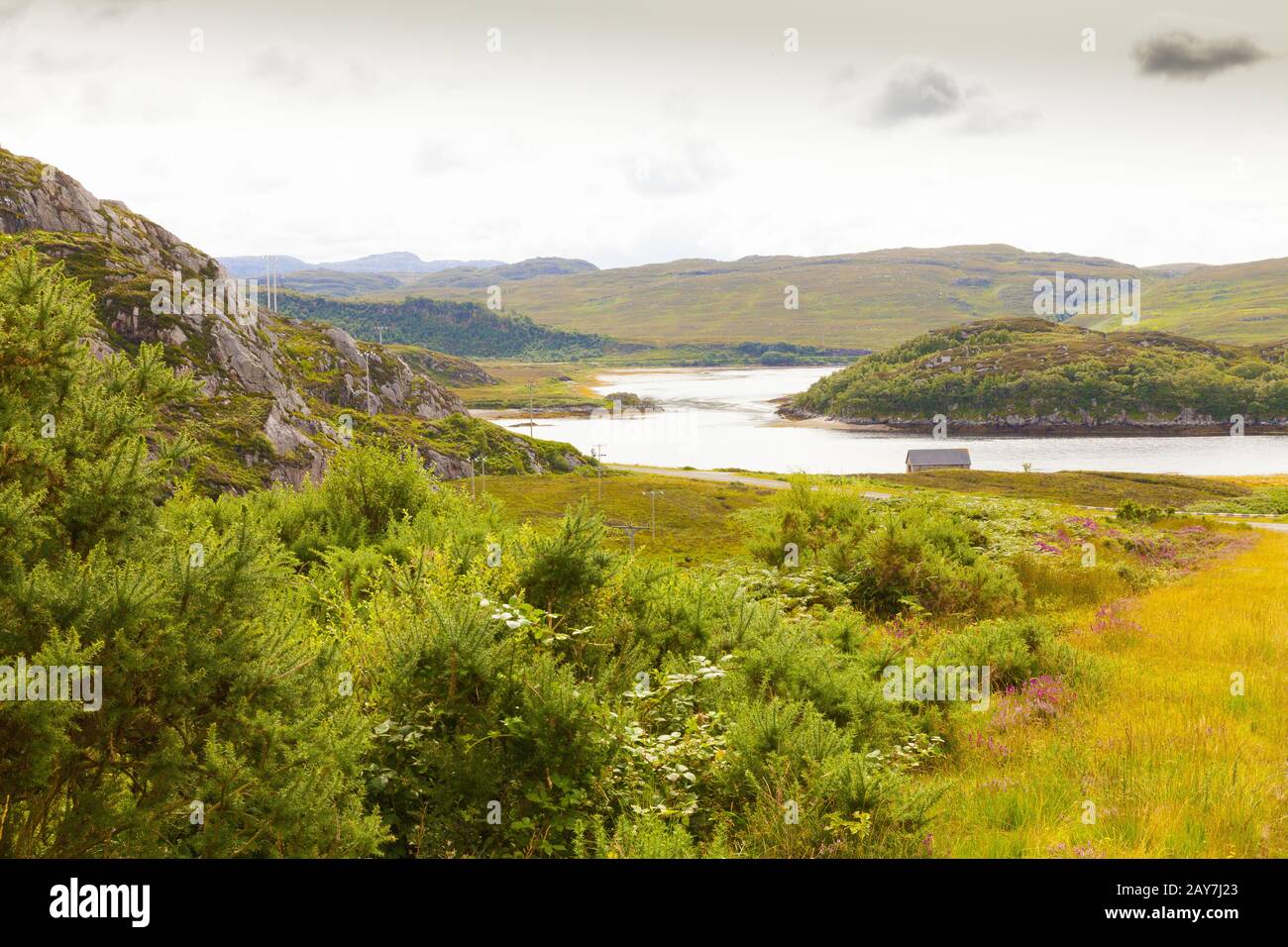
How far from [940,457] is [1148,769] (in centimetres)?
11836

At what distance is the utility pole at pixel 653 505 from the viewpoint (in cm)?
7544

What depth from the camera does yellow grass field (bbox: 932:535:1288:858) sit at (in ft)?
18.7

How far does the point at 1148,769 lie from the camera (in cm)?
697

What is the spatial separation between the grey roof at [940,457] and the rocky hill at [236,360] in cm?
5401
